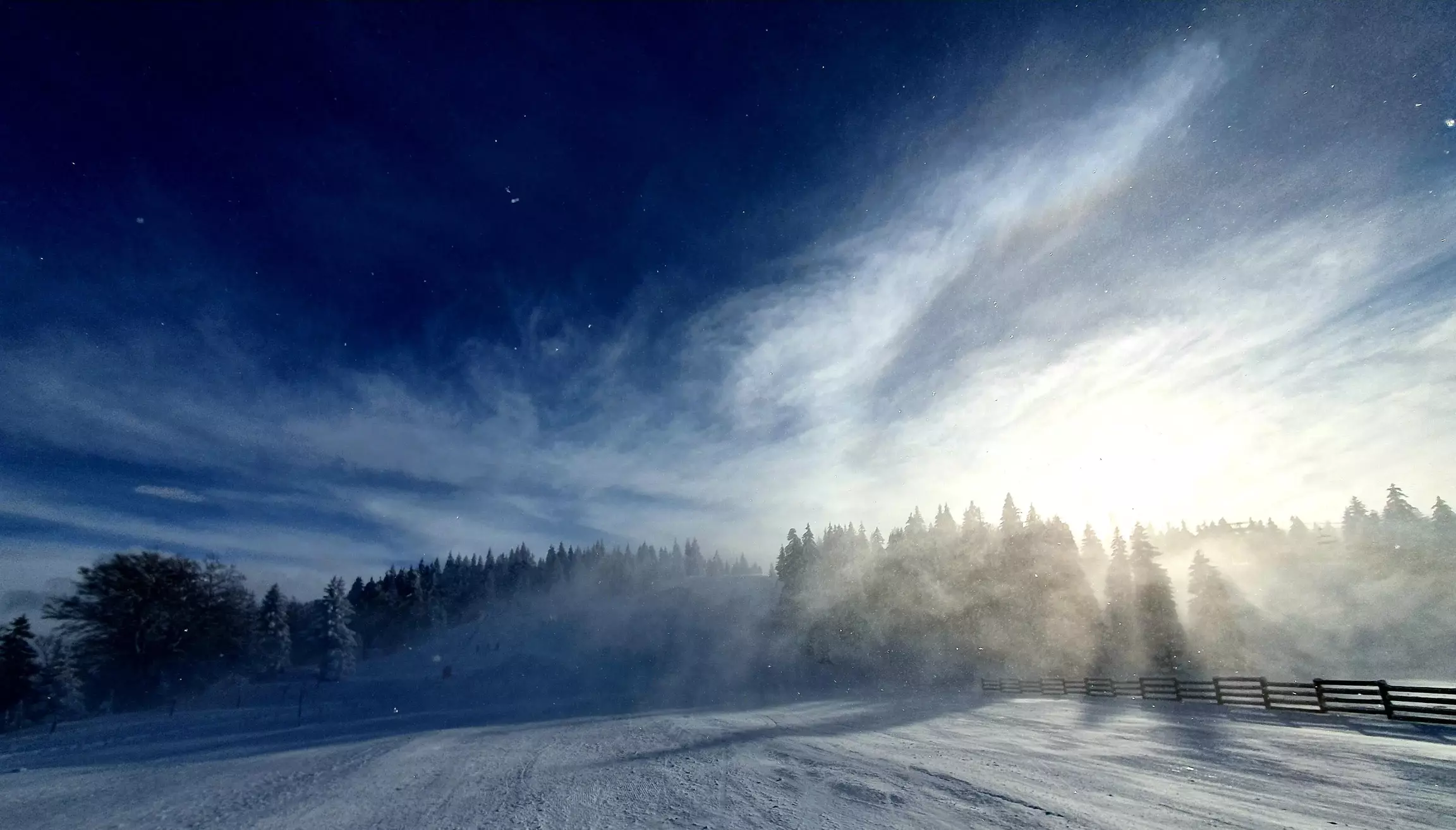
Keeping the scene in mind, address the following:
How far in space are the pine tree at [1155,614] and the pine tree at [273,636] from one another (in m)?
91.8

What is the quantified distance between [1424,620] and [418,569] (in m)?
143

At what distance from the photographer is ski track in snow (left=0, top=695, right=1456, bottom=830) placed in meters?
9.51

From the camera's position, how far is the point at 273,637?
69.1 m

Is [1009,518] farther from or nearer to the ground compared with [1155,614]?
farther from the ground

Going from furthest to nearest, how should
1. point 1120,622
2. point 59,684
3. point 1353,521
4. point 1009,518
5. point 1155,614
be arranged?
point 1353,521 < point 1009,518 < point 59,684 < point 1120,622 < point 1155,614

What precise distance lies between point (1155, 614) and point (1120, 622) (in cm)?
291

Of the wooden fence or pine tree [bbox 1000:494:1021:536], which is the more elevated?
pine tree [bbox 1000:494:1021:536]

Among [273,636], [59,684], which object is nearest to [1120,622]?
[273,636]

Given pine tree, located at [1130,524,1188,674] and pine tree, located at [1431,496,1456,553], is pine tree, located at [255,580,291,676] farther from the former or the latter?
pine tree, located at [1431,496,1456,553]

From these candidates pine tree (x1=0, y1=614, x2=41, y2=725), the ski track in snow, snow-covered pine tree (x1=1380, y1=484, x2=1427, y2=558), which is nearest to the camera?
the ski track in snow

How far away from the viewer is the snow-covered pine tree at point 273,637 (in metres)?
67.6

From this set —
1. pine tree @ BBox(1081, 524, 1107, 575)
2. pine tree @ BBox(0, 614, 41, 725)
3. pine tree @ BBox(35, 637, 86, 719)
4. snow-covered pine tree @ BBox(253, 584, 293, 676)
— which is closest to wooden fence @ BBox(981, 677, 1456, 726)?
pine tree @ BBox(1081, 524, 1107, 575)

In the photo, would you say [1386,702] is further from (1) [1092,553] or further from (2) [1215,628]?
(1) [1092,553]

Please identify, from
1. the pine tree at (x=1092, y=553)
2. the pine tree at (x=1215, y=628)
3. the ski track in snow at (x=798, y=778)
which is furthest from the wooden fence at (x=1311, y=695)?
the pine tree at (x=1092, y=553)
